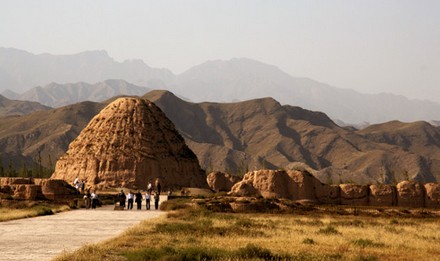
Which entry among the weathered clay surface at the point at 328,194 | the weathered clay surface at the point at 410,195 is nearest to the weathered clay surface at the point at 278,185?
the weathered clay surface at the point at 328,194

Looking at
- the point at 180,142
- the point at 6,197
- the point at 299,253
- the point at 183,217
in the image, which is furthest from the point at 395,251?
the point at 180,142

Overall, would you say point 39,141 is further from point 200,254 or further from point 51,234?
point 200,254

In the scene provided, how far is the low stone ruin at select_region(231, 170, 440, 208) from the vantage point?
4397cm

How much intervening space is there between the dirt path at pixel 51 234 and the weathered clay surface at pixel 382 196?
69.3 feet

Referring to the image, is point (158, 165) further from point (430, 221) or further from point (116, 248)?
point (116, 248)

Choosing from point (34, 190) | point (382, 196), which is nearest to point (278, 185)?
point (382, 196)

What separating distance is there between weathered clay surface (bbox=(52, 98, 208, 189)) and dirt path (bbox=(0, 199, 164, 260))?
108 ft

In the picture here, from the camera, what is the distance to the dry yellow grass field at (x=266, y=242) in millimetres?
15758

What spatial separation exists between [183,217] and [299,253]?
1426 cm

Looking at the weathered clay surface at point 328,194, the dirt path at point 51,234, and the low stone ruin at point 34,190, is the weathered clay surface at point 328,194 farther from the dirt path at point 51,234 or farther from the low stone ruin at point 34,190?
the low stone ruin at point 34,190

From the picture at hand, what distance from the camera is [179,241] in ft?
64.2

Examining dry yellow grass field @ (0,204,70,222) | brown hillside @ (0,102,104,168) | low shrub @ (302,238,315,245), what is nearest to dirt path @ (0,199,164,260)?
dry yellow grass field @ (0,204,70,222)

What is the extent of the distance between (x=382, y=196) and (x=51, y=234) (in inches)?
1158

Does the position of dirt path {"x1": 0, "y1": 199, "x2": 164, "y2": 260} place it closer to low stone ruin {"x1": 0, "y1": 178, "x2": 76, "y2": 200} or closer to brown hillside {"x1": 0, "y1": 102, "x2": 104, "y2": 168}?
low stone ruin {"x1": 0, "y1": 178, "x2": 76, "y2": 200}
